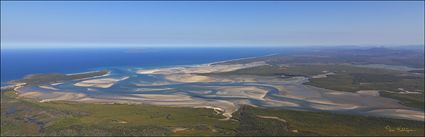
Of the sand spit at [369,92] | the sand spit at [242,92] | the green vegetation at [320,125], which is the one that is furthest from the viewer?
the sand spit at [242,92]

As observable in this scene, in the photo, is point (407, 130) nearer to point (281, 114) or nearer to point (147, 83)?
point (281, 114)

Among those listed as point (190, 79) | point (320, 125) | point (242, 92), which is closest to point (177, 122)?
point (320, 125)

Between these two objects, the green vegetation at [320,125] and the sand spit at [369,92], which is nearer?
the green vegetation at [320,125]

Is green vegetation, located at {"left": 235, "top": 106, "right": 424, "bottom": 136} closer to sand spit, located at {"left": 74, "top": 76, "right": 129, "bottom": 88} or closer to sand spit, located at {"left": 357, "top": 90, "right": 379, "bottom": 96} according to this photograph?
sand spit, located at {"left": 357, "top": 90, "right": 379, "bottom": 96}

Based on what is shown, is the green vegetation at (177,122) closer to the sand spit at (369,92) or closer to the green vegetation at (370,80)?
the green vegetation at (370,80)

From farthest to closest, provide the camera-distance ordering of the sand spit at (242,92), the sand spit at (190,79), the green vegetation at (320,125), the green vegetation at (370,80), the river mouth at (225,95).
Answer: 1. the sand spit at (190,79)
2. the sand spit at (242,92)
3. the green vegetation at (370,80)
4. the river mouth at (225,95)
5. the green vegetation at (320,125)

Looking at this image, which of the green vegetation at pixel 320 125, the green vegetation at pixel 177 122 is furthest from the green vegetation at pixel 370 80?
the green vegetation at pixel 177 122

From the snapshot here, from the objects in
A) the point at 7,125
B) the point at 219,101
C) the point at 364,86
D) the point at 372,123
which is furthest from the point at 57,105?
the point at 364,86

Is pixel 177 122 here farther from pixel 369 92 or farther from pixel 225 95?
pixel 369 92

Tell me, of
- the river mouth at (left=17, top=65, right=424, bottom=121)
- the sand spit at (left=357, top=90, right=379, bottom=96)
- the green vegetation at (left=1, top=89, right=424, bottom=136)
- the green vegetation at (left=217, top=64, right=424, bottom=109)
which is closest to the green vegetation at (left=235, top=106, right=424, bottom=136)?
the green vegetation at (left=1, top=89, right=424, bottom=136)
